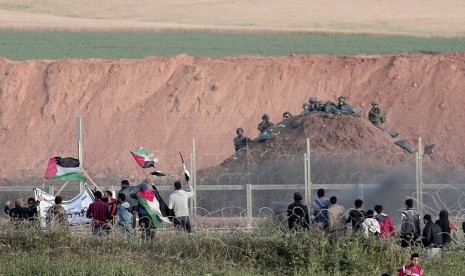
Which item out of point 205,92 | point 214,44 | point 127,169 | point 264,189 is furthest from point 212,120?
point 264,189

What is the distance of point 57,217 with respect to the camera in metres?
23.5

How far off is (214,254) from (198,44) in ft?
112

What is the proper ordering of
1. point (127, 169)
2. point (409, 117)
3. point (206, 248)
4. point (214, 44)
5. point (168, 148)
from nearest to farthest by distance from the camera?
point (206, 248)
point (127, 169)
point (168, 148)
point (409, 117)
point (214, 44)

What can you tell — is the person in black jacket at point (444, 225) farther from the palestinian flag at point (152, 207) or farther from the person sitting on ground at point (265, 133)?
the person sitting on ground at point (265, 133)

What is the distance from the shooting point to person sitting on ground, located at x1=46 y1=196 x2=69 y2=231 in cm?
2308

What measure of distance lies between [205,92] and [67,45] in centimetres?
1208

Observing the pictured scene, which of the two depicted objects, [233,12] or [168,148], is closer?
[168,148]

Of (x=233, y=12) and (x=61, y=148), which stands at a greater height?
(x=233, y=12)

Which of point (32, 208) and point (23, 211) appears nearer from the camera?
point (23, 211)

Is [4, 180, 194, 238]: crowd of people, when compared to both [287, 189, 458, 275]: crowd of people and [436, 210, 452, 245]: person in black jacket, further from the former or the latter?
[436, 210, 452, 245]: person in black jacket

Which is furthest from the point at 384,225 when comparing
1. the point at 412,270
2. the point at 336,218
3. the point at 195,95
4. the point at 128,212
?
the point at 195,95

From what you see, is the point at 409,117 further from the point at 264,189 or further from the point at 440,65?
the point at 264,189

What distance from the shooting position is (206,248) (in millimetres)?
22703

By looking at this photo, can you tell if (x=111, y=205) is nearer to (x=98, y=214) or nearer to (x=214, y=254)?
(x=98, y=214)
